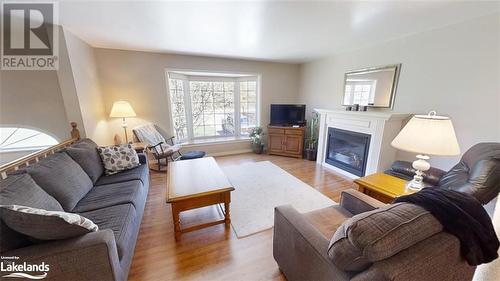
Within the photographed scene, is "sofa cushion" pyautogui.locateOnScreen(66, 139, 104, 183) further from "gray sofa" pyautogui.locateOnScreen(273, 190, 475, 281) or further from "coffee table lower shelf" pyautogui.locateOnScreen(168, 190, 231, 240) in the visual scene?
"gray sofa" pyautogui.locateOnScreen(273, 190, 475, 281)

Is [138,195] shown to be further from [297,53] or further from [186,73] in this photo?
[297,53]

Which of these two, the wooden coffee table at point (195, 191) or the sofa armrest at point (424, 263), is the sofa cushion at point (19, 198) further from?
the sofa armrest at point (424, 263)

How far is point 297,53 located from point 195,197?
3.43 m

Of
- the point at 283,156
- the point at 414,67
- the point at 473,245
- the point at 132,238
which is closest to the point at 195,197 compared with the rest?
the point at 132,238

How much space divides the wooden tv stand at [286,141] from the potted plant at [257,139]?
22 cm

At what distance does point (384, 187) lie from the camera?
6.02 ft

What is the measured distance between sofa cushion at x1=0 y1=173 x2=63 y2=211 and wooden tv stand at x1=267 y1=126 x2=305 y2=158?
3.94 metres

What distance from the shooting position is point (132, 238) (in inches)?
60.7

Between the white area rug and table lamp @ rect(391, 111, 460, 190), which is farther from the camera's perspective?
the white area rug

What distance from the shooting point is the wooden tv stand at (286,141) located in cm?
449

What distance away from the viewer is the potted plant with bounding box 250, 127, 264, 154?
4.81m

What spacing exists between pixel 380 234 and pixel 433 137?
1258 millimetres

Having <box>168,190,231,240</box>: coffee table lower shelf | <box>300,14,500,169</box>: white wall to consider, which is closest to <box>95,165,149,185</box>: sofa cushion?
<box>168,190,231,240</box>: coffee table lower shelf

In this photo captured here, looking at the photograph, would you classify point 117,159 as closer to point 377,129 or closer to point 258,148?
point 258,148
